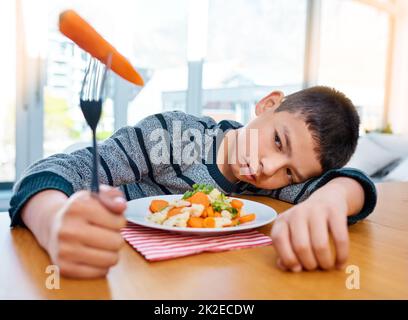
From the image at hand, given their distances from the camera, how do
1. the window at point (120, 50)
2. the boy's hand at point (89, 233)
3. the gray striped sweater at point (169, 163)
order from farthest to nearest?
the window at point (120, 50) < the gray striped sweater at point (169, 163) < the boy's hand at point (89, 233)

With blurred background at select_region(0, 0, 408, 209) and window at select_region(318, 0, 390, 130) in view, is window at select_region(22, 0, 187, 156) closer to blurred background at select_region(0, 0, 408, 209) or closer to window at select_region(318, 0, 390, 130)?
blurred background at select_region(0, 0, 408, 209)

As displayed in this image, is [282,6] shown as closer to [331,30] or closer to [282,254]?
[331,30]

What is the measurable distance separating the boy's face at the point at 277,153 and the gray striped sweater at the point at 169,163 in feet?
0.13

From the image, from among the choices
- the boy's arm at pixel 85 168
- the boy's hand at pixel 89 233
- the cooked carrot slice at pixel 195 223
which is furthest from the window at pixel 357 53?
the boy's hand at pixel 89 233

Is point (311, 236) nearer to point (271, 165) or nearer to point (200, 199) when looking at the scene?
point (200, 199)

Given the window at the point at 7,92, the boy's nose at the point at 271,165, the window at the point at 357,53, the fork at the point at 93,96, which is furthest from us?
the window at the point at 357,53

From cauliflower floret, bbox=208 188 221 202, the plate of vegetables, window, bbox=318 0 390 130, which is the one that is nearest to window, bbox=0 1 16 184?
the plate of vegetables

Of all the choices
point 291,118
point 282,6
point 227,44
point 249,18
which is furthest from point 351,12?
point 291,118

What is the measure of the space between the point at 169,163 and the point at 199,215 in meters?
0.37

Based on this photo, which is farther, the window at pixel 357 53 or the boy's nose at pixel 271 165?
the window at pixel 357 53

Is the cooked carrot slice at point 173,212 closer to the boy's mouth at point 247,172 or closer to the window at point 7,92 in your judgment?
the boy's mouth at point 247,172

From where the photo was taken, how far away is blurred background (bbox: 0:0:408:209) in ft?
6.48

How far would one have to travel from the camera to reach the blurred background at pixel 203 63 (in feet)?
6.48

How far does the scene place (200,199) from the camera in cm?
65
